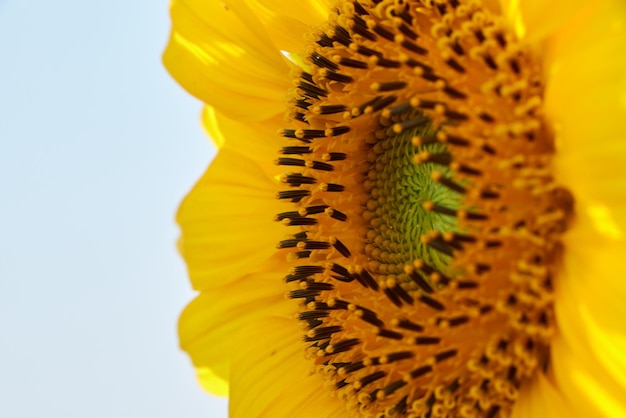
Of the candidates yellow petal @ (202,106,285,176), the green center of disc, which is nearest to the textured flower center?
the green center of disc

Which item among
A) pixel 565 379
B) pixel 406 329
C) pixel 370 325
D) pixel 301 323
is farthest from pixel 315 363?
pixel 565 379

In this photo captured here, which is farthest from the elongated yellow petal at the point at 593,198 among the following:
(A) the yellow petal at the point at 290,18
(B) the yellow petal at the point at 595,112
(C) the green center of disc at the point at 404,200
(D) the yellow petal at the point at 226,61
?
(D) the yellow petal at the point at 226,61

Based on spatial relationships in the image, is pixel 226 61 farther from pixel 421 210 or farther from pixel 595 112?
pixel 595 112

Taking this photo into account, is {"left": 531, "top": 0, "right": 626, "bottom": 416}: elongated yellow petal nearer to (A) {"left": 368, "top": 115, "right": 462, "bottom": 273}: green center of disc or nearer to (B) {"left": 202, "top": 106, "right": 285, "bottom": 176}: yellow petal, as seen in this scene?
(A) {"left": 368, "top": 115, "right": 462, "bottom": 273}: green center of disc

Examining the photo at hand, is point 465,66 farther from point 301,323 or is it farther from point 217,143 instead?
point 217,143

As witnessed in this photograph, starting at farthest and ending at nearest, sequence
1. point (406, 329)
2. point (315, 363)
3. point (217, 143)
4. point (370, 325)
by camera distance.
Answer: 1. point (217, 143)
2. point (315, 363)
3. point (370, 325)
4. point (406, 329)

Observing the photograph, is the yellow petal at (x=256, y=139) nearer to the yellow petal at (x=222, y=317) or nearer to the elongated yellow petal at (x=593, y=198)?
the yellow petal at (x=222, y=317)

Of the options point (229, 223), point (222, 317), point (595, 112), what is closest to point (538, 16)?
point (595, 112)
